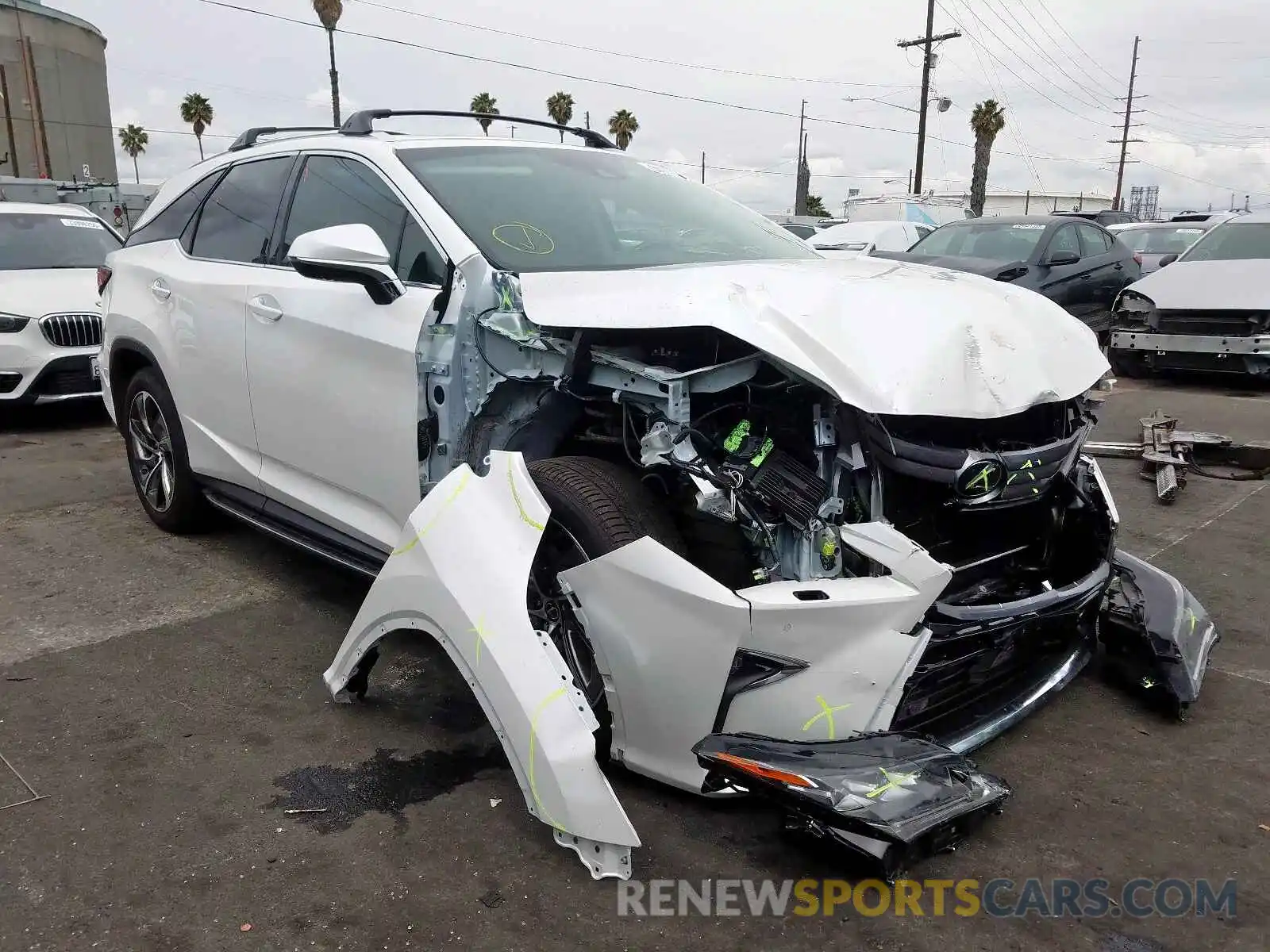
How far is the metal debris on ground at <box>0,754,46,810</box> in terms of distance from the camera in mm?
2664

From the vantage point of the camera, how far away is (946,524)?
9.16ft

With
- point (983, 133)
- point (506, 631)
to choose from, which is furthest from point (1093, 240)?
point (983, 133)

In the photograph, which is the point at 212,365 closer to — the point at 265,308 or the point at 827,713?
the point at 265,308

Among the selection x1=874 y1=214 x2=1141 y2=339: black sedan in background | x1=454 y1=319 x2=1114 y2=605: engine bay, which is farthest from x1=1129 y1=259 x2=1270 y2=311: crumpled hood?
x1=454 y1=319 x2=1114 y2=605: engine bay

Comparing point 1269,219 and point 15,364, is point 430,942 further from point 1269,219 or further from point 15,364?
point 1269,219

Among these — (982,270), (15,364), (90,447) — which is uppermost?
(982,270)

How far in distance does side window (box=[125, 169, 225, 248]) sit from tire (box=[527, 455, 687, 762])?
2.68 meters

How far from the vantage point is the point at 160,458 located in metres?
4.88

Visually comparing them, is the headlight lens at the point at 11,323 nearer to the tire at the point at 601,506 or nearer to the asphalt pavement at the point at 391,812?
the asphalt pavement at the point at 391,812

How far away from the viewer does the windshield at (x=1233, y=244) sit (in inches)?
384

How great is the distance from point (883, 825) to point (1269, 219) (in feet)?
34.6

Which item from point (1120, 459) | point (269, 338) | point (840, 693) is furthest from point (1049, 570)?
point (1120, 459)

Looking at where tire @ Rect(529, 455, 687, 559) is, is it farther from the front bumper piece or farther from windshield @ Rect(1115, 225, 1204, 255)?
windshield @ Rect(1115, 225, 1204, 255)

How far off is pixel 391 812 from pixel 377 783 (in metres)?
0.17
